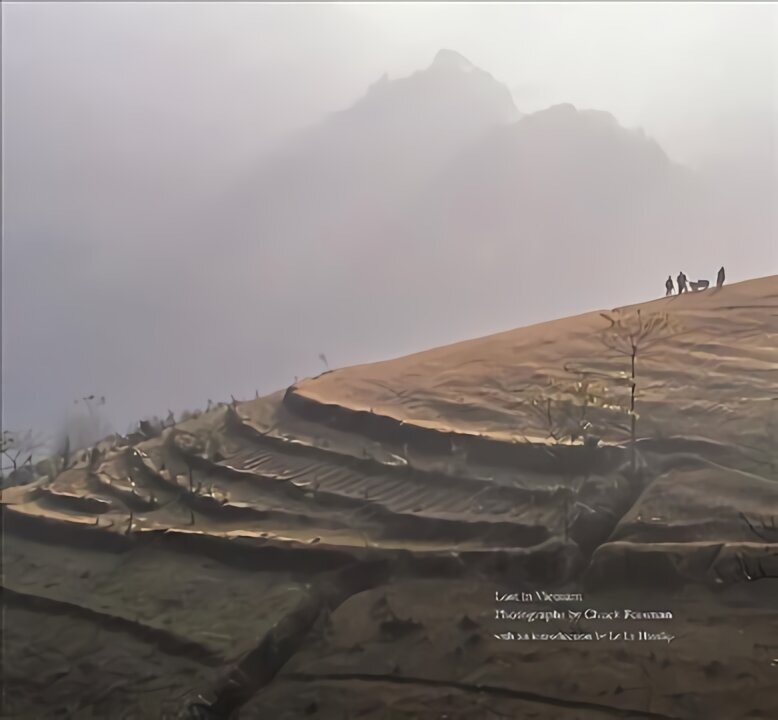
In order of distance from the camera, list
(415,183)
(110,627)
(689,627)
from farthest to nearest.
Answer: (415,183) < (110,627) < (689,627)

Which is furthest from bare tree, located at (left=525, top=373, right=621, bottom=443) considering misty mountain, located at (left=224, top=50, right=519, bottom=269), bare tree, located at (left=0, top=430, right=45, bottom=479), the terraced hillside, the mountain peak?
bare tree, located at (left=0, top=430, right=45, bottom=479)

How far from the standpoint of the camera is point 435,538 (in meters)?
1.61

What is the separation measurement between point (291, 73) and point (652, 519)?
1477 millimetres

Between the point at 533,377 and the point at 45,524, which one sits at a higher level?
the point at 533,377

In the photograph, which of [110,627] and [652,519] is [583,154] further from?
[110,627]

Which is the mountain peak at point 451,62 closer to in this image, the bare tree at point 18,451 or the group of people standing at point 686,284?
the group of people standing at point 686,284

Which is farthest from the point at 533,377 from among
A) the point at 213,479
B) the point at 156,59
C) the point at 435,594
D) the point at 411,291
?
the point at 156,59

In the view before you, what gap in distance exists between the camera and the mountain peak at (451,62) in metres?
1.85

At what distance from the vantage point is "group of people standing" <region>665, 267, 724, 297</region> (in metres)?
1.71

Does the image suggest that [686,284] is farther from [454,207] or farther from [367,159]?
[367,159]

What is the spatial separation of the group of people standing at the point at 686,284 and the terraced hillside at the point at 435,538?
27mm

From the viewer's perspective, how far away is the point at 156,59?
77.3 inches

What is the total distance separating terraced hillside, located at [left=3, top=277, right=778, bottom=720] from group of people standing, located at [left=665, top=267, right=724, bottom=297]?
0.03 metres

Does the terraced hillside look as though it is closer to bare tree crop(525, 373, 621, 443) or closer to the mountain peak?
bare tree crop(525, 373, 621, 443)
